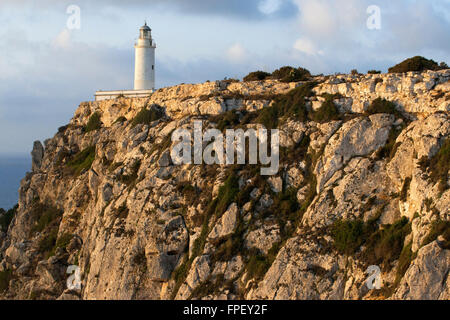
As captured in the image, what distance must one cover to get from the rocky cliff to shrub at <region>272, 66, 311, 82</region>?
1.07 meters

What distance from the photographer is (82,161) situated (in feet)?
211

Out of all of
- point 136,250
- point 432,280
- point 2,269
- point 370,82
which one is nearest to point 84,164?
point 2,269

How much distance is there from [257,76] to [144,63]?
13.6m

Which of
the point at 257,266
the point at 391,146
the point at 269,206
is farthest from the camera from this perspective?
the point at 269,206

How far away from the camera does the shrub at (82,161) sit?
62656 mm

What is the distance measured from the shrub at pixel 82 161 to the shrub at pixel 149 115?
5665 millimetres

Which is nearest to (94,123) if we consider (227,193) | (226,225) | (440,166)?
(227,193)

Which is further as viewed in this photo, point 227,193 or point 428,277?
point 227,193

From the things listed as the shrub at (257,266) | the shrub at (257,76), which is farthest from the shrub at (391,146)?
the shrub at (257,76)

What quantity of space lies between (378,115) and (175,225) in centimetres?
1436

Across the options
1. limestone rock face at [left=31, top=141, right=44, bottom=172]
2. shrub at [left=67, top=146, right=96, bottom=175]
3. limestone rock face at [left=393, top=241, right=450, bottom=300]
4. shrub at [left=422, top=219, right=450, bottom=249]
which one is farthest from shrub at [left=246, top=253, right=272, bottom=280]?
limestone rock face at [left=31, top=141, right=44, bottom=172]

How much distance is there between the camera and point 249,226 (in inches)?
1790

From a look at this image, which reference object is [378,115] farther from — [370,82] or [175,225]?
[175,225]

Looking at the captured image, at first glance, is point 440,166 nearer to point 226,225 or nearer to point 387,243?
point 387,243
